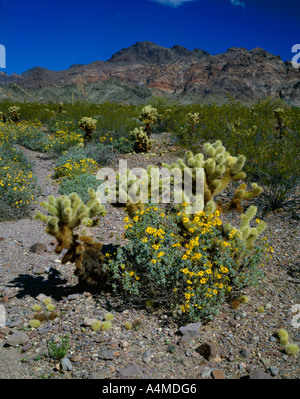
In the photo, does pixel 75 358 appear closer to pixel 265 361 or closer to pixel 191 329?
pixel 191 329

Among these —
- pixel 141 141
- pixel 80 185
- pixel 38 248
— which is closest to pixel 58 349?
pixel 38 248

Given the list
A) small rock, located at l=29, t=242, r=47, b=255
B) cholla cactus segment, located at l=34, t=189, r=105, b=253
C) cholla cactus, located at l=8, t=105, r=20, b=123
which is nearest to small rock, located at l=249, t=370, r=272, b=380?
cholla cactus segment, located at l=34, t=189, r=105, b=253

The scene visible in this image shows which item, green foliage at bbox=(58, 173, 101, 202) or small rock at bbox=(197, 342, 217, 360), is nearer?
small rock at bbox=(197, 342, 217, 360)

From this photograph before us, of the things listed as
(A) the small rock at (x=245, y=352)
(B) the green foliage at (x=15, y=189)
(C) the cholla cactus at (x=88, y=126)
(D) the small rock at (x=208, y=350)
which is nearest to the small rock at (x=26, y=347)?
(D) the small rock at (x=208, y=350)

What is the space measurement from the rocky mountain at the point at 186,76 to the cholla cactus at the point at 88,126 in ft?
104

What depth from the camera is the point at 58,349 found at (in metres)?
2.92

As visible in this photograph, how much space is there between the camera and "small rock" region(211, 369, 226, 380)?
275 centimetres

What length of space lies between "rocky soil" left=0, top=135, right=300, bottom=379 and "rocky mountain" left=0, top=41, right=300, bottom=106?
38598 mm

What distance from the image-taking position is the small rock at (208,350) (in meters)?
3.00

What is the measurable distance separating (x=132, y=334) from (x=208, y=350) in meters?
0.80

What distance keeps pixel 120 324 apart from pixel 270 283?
214 cm

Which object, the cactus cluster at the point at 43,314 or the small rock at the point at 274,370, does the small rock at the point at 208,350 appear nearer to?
the small rock at the point at 274,370

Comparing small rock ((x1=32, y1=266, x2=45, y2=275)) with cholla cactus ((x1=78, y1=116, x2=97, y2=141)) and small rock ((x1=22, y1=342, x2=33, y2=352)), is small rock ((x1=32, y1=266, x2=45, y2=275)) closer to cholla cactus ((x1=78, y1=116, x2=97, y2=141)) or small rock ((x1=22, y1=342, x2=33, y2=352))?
small rock ((x1=22, y1=342, x2=33, y2=352))
